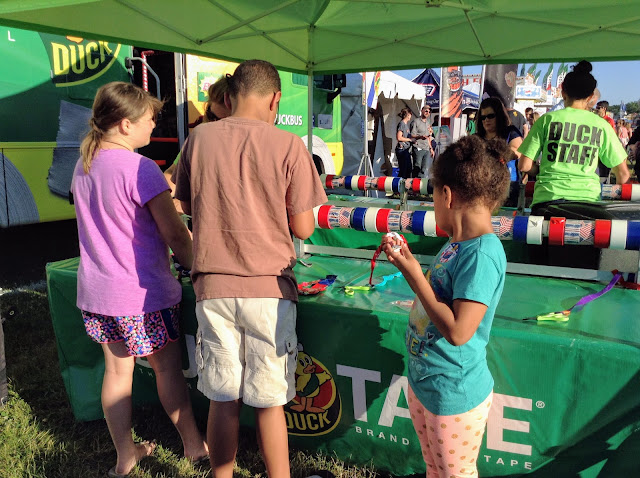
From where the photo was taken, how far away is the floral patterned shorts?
6.66ft

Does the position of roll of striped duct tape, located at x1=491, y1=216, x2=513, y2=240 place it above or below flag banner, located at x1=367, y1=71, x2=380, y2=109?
below

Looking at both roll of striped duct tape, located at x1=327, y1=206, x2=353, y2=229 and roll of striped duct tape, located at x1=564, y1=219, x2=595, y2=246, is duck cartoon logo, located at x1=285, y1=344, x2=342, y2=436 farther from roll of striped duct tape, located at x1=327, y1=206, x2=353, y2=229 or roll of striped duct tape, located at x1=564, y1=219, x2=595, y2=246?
roll of striped duct tape, located at x1=564, y1=219, x2=595, y2=246

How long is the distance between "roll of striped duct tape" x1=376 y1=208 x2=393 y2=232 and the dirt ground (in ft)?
12.9

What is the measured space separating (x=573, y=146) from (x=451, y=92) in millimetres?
12462

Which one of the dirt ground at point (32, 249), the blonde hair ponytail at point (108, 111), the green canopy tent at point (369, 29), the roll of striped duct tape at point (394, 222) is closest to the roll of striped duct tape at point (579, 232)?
the roll of striped duct tape at point (394, 222)

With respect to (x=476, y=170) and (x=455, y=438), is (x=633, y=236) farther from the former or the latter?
(x=455, y=438)

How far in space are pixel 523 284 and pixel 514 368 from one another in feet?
2.43

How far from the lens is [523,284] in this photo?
2504mm

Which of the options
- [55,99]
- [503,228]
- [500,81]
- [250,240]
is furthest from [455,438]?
[500,81]

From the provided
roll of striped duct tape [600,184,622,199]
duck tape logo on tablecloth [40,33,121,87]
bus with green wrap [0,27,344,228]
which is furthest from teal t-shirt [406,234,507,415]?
duck tape logo on tablecloth [40,33,121,87]

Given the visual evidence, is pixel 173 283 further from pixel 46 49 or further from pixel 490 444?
pixel 46 49

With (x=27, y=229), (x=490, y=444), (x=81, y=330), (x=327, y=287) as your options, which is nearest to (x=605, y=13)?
(x=327, y=287)

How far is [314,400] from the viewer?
2236 millimetres

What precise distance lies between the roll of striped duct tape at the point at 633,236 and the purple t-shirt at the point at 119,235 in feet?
6.23
